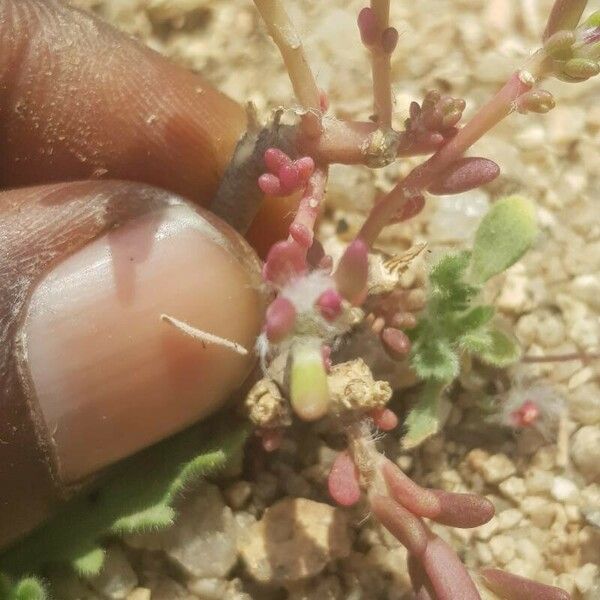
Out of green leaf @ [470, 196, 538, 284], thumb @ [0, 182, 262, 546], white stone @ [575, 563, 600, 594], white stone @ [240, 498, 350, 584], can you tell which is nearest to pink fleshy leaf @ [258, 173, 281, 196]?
thumb @ [0, 182, 262, 546]

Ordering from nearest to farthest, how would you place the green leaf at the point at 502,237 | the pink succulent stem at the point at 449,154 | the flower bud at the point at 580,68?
the flower bud at the point at 580,68 → the pink succulent stem at the point at 449,154 → the green leaf at the point at 502,237

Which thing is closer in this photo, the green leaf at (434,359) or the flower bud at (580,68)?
the flower bud at (580,68)

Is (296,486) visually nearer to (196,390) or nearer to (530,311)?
(196,390)

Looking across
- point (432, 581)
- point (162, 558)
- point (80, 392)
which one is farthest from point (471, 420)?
point (80, 392)

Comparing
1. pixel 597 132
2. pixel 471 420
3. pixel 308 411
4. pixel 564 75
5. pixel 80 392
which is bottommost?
pixel 471 420

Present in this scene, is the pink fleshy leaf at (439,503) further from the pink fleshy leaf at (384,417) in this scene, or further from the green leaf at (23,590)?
the green leaf at (23,590)

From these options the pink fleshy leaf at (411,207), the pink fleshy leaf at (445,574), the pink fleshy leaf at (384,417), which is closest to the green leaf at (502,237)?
the pink fleshy leaf at (411,207)

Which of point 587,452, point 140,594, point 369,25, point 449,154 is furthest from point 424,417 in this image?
point 369,25

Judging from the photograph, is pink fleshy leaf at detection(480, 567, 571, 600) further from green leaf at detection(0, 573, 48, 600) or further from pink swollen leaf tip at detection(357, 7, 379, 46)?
pink swollen leaf tip at detection(357, 7, 379, 46)
